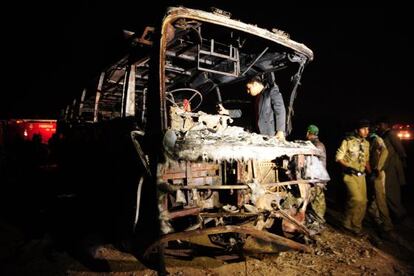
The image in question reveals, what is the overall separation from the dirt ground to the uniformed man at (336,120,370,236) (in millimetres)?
788

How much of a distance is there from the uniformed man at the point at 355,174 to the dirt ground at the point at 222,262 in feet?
2.58

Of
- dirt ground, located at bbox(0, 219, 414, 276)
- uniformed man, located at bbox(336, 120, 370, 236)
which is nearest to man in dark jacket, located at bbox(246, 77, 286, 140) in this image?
uniformed man, located at bbox(336, 120, 370, 236)

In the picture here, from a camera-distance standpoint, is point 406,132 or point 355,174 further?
point 406,132

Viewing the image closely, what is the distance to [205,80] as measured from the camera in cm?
649

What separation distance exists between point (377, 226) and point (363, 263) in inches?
81.3

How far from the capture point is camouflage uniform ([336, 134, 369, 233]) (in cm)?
533

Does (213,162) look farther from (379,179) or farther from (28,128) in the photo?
(28,128)

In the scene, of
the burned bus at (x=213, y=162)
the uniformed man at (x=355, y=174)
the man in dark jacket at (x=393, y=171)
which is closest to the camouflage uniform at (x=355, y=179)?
the uniformed man at (x=355, y=174)

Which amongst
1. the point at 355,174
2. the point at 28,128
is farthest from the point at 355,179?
the point at 28,128

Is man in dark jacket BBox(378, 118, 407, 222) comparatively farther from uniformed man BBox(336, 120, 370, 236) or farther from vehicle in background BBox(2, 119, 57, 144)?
vehicle in background BBox(2, 119, 57, 144)

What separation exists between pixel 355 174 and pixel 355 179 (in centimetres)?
10

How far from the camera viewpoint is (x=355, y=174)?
5391mm

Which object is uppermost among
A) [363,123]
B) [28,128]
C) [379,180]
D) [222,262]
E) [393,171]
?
[28,128]

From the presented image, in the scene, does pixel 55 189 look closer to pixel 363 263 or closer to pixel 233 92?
pixel 233 92
